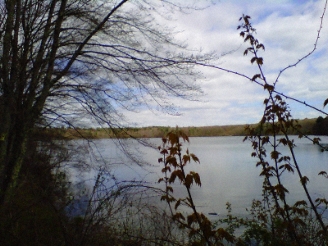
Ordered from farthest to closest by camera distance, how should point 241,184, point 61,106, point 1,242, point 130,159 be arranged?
1. point 241,184
2. point 61,106
3. point 130,159
4. point 1,242

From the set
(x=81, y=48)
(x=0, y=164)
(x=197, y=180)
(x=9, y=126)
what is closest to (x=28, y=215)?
(x=0, y=164)

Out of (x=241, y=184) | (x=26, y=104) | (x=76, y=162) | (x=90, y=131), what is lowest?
(x=241, y=184)

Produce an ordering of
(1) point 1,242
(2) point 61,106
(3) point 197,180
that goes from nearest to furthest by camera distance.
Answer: (3) point 197,180
(1) point 1,242
(2) point 61,106

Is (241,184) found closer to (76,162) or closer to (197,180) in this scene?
(76,162)

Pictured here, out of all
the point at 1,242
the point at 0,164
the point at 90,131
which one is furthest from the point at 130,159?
the point at 1,242

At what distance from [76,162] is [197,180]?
17.2ft

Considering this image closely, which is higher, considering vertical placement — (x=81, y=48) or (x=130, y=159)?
(x=81, y=48)

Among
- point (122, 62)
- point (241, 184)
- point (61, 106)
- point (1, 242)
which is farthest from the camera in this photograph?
point (241, 184)

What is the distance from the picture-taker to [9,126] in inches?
188

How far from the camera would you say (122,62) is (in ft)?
16.5

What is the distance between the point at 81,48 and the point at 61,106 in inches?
46.3

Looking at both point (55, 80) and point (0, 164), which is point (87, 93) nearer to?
point (55, 80)

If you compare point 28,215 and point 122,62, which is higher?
point 122,62

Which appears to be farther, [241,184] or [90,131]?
[241,184]
